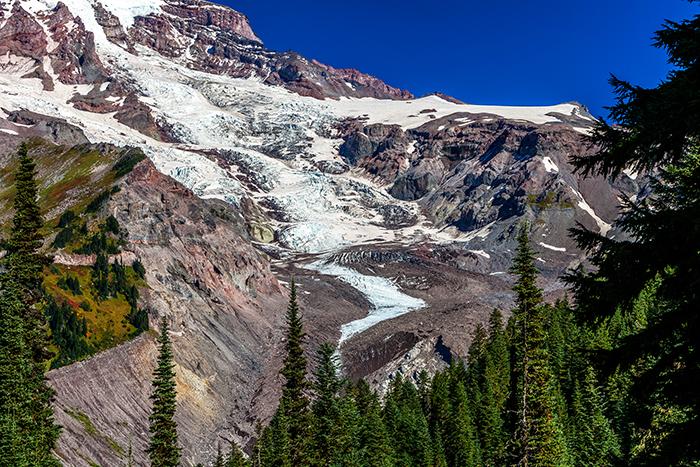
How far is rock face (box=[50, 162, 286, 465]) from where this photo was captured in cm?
8362

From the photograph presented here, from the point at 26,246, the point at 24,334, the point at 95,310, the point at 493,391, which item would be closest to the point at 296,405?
the point at 24,334

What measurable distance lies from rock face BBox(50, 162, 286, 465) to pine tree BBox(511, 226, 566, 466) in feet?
186

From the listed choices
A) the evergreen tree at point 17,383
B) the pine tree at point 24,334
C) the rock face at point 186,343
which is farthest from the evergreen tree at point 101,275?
the evergreen tree at point 17,383

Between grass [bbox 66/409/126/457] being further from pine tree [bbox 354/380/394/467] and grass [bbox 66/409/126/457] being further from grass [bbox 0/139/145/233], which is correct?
grass [bbox 0/139/145/233]

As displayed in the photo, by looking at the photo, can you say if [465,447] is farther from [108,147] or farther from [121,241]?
[108,147]

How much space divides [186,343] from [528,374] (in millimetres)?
104433

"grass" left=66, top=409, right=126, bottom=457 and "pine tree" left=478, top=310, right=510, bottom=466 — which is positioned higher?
"pine tree" left=478, top=310, right=510, bottom=466

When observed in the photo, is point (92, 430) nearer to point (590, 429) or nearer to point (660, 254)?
point (590, 429)

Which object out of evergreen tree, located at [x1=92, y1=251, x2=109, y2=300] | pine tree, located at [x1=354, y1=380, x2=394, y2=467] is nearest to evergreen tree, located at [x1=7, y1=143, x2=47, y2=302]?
pine tree, located at [x1=354, y1=380, x2=394, y2=467]

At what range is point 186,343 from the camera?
121125mm

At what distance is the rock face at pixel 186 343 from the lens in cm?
8362

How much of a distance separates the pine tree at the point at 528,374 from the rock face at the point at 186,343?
5662 centimetres

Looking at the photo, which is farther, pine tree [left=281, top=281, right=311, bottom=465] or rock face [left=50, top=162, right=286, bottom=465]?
rock face [left=50, top=162, right=286, bottom=465]

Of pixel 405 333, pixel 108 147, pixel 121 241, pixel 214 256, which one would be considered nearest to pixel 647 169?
pixel 121 241
